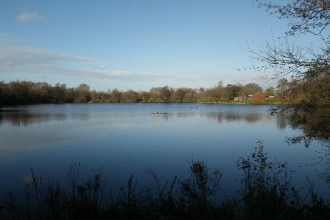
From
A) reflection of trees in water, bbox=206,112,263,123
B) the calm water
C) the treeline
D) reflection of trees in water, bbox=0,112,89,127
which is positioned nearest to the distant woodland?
the treeline

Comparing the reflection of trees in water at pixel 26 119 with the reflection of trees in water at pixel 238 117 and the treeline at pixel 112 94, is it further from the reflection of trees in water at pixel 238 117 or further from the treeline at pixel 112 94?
the treeline at pixel 112 94

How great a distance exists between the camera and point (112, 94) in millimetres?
92188

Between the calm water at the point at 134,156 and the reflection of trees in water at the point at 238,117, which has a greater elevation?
the reflection of trees in water at the point at 238,117

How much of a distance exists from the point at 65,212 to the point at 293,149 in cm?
1080

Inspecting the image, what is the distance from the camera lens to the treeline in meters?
60.3

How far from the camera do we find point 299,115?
6195 mm

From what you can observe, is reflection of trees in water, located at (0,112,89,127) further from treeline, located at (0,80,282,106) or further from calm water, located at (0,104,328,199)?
treeline, located at (0,80,282,106)

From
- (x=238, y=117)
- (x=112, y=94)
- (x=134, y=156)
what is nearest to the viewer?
(x=134, y=156)

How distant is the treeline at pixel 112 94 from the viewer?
198 ft

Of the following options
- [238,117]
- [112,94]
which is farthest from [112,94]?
[238,117]

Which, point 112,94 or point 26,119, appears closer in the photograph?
point 26,119

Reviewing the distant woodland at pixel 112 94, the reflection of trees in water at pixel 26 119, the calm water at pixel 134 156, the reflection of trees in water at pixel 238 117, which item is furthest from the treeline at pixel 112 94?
the calm water at pixel 134 156

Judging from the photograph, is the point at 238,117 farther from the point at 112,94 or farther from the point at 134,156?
the point at 112,94

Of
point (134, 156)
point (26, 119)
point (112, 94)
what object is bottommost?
point (134, 156)
